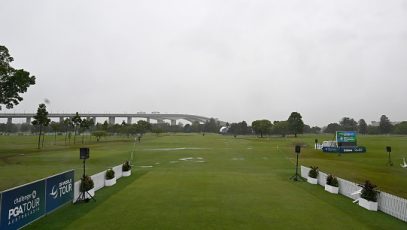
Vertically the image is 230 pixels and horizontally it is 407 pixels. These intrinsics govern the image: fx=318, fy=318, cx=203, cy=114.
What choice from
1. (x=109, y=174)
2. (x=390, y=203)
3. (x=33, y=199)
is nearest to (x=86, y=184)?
(x=109, y=174)

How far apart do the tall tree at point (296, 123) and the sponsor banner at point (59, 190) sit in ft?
517

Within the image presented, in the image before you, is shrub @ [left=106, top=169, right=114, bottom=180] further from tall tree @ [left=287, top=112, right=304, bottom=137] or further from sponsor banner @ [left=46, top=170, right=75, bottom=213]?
tall tree @ [left=287, top=112, right=304, bottom=137]

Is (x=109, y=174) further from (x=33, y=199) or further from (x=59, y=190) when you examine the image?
(x=33, y=199)

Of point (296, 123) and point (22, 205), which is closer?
point (22, 205)

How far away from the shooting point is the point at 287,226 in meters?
15.8

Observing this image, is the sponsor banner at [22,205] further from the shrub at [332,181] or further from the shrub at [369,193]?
the shrub at [332,181]

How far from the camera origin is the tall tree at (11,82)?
194 feet

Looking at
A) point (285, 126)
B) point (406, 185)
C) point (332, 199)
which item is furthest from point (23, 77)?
point (285, 126)

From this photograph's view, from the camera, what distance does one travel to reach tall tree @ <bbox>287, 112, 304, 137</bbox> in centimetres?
16724

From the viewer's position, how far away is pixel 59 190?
60.6 ft

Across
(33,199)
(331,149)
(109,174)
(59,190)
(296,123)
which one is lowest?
(109,174)

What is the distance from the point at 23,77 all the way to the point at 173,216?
56782 mm

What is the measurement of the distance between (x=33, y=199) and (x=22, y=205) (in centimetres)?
113

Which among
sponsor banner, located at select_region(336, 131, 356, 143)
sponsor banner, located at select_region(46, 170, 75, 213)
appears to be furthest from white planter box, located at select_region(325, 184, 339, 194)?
sponsor banner, located at select_region(336, 131, 356, 143)
